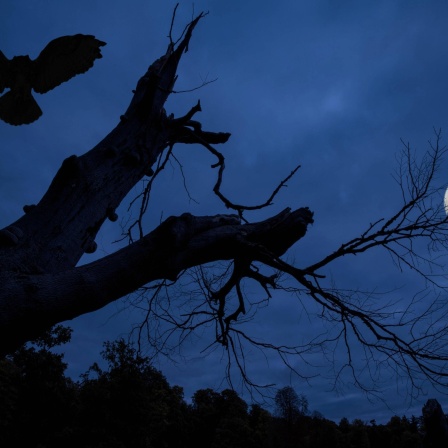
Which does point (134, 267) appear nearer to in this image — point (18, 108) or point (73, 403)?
point (18, 108)

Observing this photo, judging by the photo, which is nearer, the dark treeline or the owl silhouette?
the owl silhouette

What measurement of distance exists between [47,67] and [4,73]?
99mm

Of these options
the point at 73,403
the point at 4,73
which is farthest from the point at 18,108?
the point at 73,403

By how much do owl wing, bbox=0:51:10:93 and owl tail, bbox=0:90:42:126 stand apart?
2 centimetres

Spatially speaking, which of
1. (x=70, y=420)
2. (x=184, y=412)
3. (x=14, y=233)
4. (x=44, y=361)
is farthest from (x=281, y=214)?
(x=184, y=412)

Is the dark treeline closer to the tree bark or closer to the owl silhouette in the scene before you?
the tree bark

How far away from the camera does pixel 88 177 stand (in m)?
3.05

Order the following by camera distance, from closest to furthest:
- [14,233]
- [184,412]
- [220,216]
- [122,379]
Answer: [14,233] → [220,216] → [122,379] → [184,412]

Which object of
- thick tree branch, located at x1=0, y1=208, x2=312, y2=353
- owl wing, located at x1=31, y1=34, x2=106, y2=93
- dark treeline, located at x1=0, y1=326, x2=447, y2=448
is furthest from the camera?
dark treeline, located at x1=0, y1=326, x2=447, y2=448

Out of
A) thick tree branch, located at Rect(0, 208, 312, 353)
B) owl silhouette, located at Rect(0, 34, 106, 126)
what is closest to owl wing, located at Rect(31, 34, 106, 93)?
owl silhouette, located at Rect(0, 34, 106, 126)

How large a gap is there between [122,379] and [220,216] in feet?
61.7

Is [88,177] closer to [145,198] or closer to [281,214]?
[281,214]

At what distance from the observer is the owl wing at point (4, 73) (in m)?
0.83

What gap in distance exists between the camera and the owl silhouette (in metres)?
0.83
